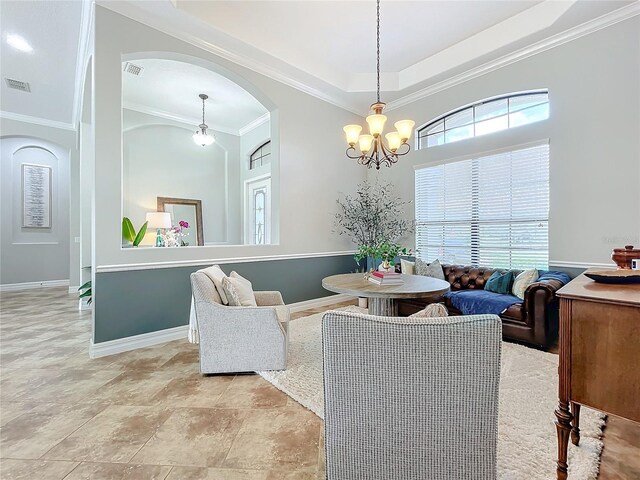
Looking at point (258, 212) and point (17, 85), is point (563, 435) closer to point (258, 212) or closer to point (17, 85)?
point (258, 212)

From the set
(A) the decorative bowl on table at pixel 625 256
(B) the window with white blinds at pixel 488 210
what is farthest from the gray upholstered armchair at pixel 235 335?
(B) the window with white blinds at pixel 488 210

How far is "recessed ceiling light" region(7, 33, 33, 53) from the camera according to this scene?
12.3 ft

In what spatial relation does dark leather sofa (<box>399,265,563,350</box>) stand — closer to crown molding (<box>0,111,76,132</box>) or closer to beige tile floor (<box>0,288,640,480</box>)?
beige tile floor (<box>0,288,640,480</box>)

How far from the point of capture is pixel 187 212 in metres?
6.48

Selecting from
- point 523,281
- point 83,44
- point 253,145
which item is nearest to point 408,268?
point 523,281

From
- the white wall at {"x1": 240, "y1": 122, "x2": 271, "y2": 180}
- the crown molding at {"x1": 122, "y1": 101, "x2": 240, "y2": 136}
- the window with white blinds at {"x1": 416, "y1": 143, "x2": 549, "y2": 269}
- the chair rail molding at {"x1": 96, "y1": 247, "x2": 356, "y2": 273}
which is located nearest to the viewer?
the chair rail molding at {"x1": 96, "y1": 247, "x2": 356, "y2": 273}

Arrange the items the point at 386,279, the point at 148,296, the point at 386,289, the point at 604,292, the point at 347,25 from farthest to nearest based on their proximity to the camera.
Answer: the point at 347,25
the point at 148,296
the point at 386,279
the point at 386,289
the point at 604,292

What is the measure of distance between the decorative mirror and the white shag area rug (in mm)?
4198

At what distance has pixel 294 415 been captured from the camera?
2.02 metres

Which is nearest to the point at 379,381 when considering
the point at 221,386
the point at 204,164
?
the point at 221,386

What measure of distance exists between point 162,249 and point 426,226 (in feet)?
12.7

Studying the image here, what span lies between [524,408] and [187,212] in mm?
6333

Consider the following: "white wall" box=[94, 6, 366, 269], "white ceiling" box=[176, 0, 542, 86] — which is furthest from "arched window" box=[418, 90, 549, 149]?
"white wall" box=[94, 6, 366, 269]

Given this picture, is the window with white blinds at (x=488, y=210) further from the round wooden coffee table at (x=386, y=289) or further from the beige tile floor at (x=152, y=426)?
the beige tile floor at (x=152, y=426)
